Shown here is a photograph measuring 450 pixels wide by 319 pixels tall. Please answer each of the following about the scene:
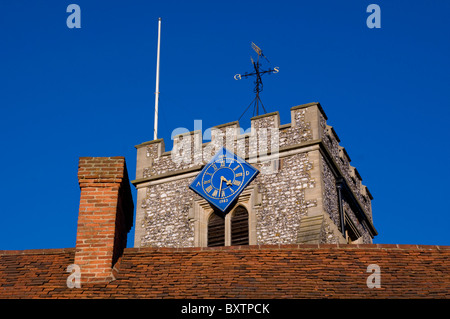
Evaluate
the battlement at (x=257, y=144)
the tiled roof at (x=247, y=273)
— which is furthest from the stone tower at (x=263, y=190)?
the tiled roof at (x=247, y=273)

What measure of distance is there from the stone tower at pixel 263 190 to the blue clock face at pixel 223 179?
0.20 m

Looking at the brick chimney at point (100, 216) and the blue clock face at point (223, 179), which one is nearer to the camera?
the brick chimney at point (100, 216)

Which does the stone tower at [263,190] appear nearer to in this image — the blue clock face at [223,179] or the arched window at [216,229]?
the arched window at [216,229]

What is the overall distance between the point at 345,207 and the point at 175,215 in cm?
509

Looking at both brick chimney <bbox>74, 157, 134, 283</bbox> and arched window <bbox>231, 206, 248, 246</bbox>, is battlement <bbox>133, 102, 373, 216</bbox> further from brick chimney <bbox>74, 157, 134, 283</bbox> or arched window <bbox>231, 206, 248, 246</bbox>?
brick chimney <bbox>74, 157, 134, 283</bbox>

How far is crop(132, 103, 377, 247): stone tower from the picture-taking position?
82.4 ft

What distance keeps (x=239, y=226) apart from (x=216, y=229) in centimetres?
76

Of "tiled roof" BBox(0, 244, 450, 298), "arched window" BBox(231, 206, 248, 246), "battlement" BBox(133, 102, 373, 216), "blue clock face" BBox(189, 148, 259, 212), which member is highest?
"battlement" BBox(133, 102, 373, 216)

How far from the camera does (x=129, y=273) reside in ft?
45.2

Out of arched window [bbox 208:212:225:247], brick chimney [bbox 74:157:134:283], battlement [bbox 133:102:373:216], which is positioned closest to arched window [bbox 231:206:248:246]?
arched window [bbox 208:212:225:247]

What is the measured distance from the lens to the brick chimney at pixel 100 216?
13.7m

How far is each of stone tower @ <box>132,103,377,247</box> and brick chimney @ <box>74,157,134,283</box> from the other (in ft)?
33.7
